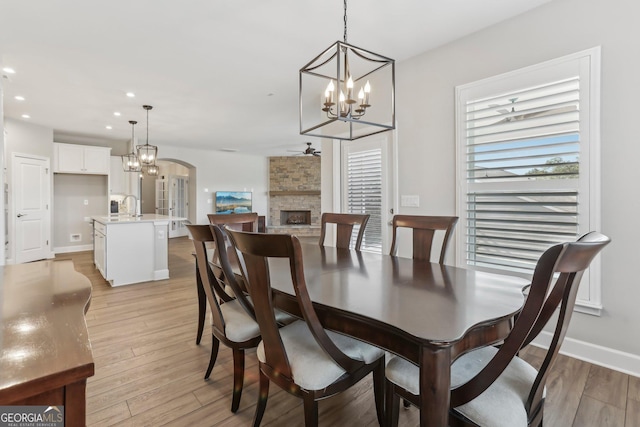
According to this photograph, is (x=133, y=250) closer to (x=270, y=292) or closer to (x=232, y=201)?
(x=270, y=292)

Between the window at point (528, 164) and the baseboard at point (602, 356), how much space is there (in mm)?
284

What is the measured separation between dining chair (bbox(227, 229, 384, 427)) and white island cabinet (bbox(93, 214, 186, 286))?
3.74m

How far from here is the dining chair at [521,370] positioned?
925mm

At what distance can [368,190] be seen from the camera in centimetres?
381

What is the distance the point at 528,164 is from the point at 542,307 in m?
1.94

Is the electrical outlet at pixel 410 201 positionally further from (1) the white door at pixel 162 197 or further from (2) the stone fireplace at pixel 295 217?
(1) the white door at pixel 162 197

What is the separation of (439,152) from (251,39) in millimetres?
2158

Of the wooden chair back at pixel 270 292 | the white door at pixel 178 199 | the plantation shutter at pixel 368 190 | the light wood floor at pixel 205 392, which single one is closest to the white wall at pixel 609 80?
the light wood floor at pixel 205 392

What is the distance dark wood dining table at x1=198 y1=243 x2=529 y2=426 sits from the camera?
95cm

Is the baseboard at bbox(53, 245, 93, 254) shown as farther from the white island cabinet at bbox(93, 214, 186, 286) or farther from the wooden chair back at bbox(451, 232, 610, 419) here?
the wooden chair back at bbox(451, 232, 610, 419)

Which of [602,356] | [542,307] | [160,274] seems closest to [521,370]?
[542,307]

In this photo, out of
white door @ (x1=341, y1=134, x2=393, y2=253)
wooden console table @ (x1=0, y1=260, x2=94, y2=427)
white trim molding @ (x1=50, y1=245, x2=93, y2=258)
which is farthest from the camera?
white trim molding @ (x1=50, y1=245, x2=93, y2=258)

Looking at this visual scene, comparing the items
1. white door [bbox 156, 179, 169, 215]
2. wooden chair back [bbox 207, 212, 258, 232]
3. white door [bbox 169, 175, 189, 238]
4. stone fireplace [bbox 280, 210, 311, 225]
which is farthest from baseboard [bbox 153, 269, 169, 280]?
stone fireplace [bbox 280, 210, 311, 225]

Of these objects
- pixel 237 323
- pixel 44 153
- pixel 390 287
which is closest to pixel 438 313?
pixel 390 287
